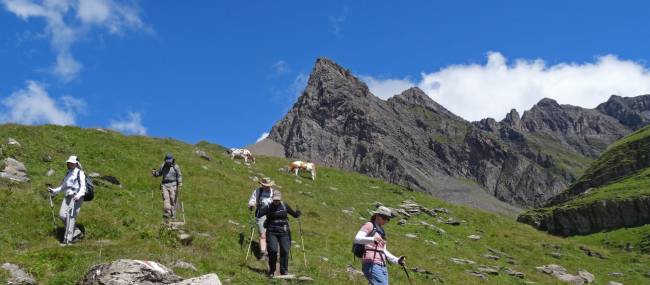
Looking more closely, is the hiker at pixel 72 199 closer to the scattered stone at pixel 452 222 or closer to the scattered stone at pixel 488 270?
the scattered stone at pixel 488 270

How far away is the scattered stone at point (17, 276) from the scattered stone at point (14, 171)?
10.9 meters

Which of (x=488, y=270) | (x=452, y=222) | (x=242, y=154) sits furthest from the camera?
(x=242, y=154)

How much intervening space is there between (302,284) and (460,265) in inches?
677

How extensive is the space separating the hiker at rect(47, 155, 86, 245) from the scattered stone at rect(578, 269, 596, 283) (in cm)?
3125

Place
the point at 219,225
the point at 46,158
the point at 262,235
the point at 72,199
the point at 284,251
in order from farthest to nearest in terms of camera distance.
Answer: the point at 46,158, the point at 219,225, the point at 262,235, the point at 72,199, the point at 284,251

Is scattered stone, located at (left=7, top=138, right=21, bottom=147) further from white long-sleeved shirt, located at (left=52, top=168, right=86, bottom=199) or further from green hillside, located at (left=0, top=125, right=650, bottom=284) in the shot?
white long-sleeved shirt, located at (left=52, top=168, right=86, bottom=199)

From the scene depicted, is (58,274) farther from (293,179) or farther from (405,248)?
(293,179)

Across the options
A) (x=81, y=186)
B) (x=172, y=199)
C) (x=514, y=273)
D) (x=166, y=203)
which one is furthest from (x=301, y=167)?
(x=81, y=186)

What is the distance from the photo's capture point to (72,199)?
19.1m

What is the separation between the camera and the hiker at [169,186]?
23.7 metres

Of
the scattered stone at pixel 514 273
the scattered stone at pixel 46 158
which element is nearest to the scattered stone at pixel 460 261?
the scattered stone at pixel 514 273

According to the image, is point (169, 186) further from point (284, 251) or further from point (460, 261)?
point (460, 261)

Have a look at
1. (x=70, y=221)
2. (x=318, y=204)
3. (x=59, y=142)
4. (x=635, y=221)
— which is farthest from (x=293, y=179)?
(x=635, y=221)

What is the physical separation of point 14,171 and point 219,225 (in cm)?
938
